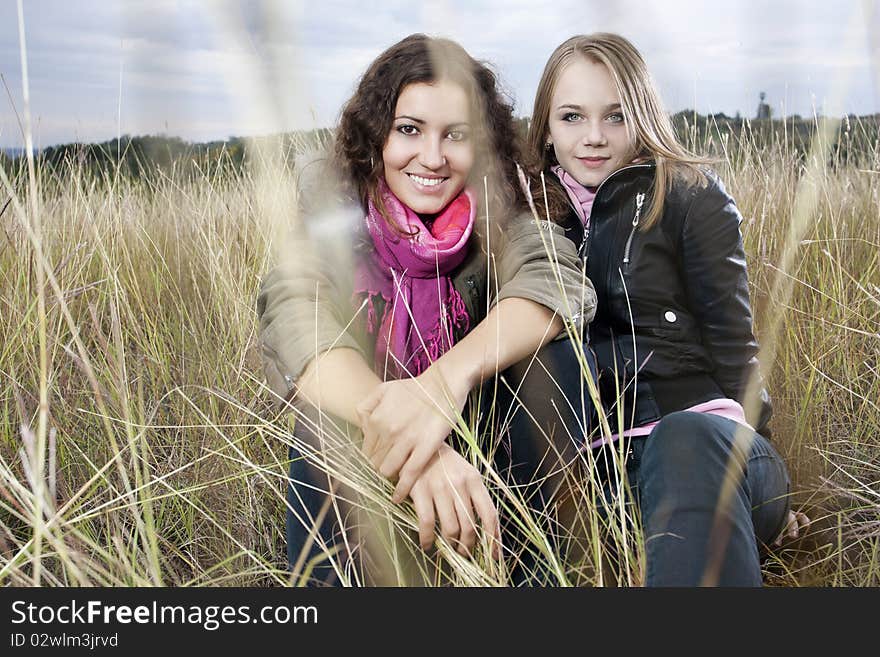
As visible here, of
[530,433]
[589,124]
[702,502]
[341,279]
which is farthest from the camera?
[589,124]

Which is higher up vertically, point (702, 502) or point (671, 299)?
point (671, 299)

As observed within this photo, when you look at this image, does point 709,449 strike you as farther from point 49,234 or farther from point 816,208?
point 49,234

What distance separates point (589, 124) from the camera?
1.29 m

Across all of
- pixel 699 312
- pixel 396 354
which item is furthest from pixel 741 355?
pixel 396 354

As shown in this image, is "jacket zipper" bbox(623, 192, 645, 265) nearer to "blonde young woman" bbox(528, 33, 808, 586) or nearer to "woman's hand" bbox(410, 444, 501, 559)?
"blonde young woman" bbox(528, 33, 808, 586)

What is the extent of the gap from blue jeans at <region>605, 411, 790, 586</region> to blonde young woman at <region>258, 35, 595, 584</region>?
16 cm

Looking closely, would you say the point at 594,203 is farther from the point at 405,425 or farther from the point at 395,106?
the point at 405,425

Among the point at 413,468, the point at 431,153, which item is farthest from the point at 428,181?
the point at 413,468

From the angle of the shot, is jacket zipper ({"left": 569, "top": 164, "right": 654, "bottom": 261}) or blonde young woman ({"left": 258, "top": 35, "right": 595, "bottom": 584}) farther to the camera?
jacket zipper ({"left": 569, "top": 164, "right": 654, "bottom": 261})

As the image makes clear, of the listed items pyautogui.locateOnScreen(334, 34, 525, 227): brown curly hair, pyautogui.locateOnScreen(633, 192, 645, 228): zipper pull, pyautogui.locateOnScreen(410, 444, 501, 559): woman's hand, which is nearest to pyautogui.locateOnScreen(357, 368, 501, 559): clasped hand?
pyautogui.locateOnScreen(410, 444, 501, 559): woman's hand

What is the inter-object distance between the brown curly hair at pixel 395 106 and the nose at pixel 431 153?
80 mm

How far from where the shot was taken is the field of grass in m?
1.02

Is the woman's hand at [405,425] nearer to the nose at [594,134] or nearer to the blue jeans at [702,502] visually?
the blue jeans at [702,502]

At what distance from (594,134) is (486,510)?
2.21ft
